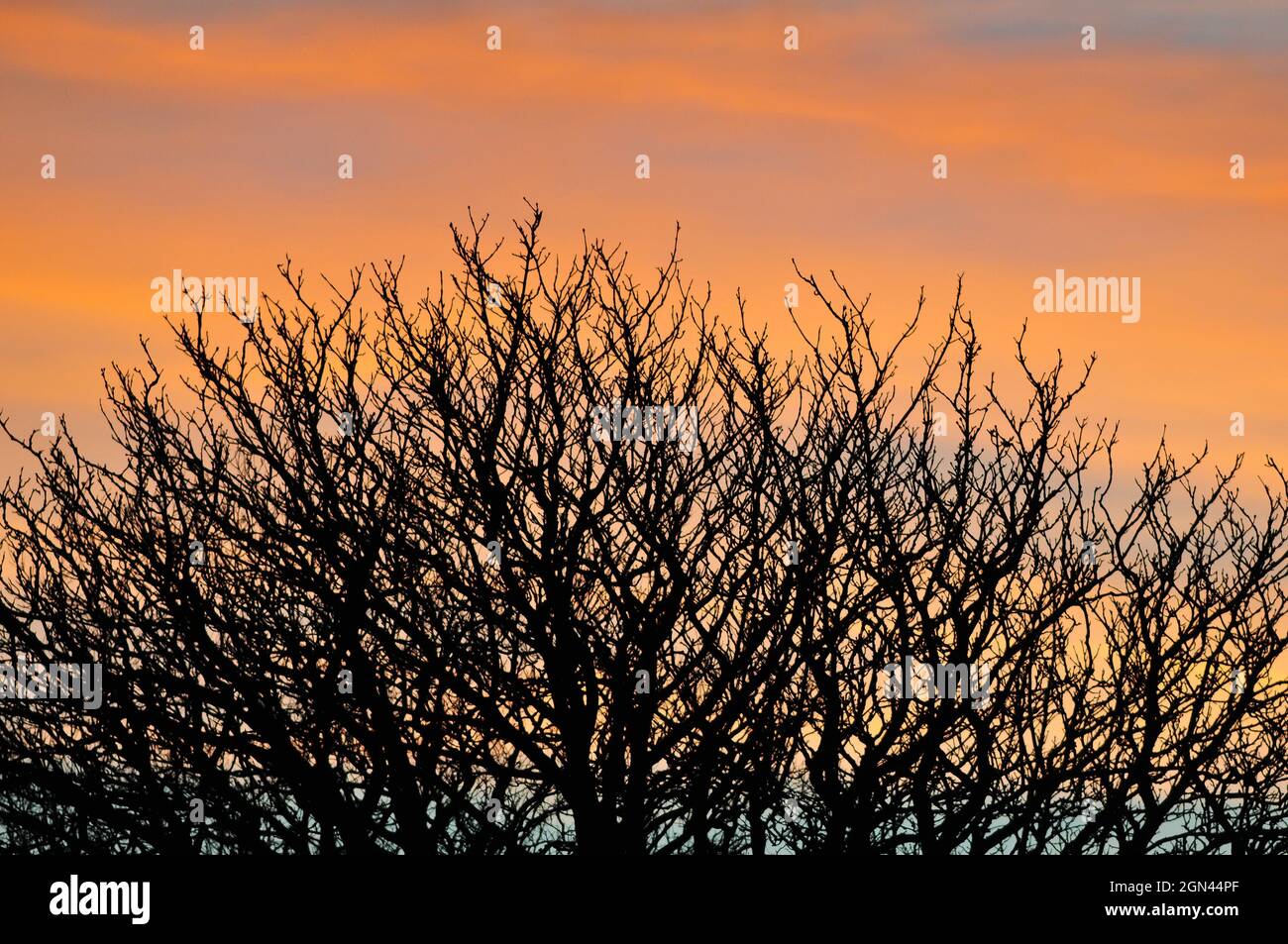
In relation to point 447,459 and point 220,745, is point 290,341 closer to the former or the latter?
point 447,459

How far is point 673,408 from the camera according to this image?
13211mm

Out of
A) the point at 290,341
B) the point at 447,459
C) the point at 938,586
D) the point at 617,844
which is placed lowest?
the point at 617,844

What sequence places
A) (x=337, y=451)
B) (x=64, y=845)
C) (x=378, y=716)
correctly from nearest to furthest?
1. (x=378, y=716)
2. (x=337, y=451)
3. (x=64, y=845)

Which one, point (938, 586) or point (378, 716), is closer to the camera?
point (378, 716)

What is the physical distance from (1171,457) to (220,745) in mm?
9739

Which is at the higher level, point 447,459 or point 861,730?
point 447,459

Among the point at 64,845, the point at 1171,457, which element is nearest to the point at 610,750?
the point at 64,845

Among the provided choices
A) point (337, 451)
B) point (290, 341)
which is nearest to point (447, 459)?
point (337, 451)
